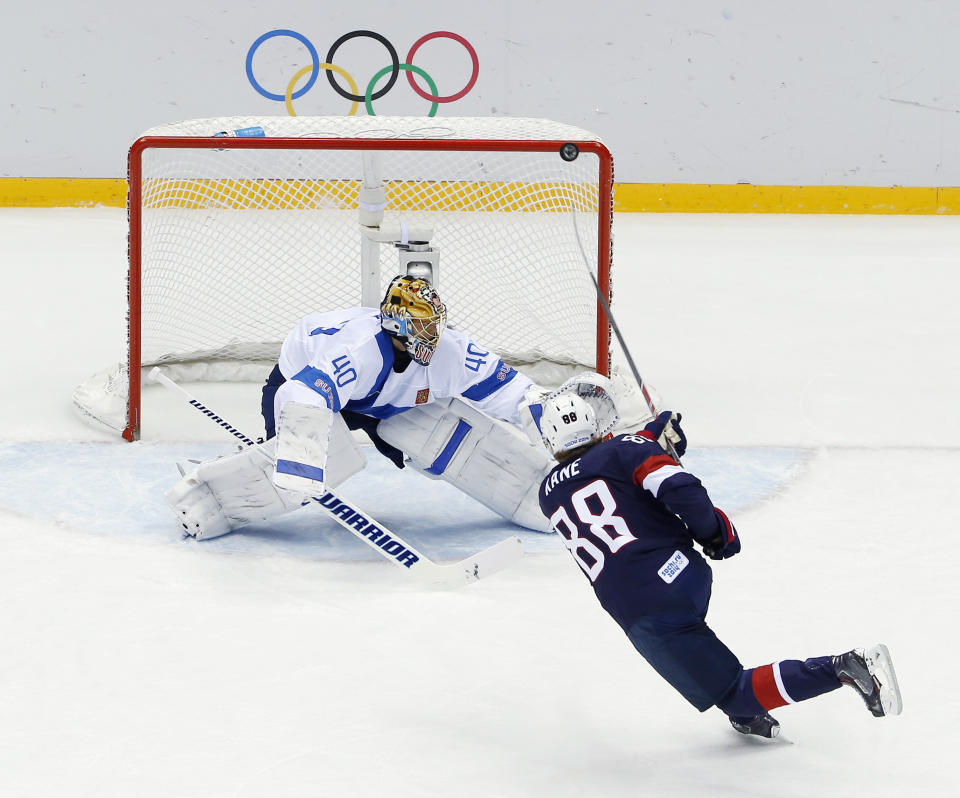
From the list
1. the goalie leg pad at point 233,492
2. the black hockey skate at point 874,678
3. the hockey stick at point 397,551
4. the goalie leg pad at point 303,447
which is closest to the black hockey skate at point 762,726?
the black hockey skate at point 874,678

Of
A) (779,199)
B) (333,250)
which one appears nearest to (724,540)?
(333,250)

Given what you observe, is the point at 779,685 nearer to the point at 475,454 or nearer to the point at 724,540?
the point at 724,540

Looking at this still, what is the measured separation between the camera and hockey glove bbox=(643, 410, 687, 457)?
2846 mm

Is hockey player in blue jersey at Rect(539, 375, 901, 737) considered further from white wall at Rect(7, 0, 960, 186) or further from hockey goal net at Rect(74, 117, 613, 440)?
white wall at Rect(7, 0, 960, 186)

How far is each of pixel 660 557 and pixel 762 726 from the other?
43 centimetres

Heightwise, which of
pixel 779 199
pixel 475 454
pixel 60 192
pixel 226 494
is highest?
pixel 475 454

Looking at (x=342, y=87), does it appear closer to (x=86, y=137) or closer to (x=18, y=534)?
(x=86, y=137)

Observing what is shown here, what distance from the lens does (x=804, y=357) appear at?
21.3 feet

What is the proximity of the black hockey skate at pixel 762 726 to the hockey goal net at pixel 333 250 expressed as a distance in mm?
2324

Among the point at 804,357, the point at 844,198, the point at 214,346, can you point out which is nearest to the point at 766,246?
the point at 844,198

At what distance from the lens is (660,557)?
2.67 metres

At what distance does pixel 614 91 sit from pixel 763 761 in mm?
7880

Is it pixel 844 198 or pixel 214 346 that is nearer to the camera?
pixel 214 346

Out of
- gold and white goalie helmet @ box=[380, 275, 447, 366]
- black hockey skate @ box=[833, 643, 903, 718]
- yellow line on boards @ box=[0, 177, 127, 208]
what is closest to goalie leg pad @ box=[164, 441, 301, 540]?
gold and white goalie helmet @ box=[380, 275, 447, 366]
